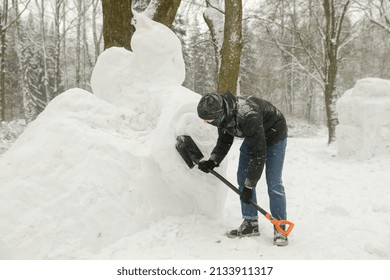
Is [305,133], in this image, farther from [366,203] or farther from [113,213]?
[113,213]

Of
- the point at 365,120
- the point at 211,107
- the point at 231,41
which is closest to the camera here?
the point at 211,107

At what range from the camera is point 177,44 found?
13.9 feet

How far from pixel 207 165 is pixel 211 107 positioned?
0.63 meters

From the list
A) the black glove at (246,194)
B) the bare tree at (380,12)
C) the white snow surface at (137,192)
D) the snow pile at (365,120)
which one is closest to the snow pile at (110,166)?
the white snow surface at (137,192)

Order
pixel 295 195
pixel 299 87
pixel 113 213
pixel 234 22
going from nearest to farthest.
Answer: pixel 113 213, pixel 295 195, pixel 234 22, pixel 299 87

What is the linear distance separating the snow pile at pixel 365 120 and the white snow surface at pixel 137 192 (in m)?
3.32

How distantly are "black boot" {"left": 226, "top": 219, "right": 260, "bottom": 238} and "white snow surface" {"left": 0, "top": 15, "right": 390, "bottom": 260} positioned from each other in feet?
0.26

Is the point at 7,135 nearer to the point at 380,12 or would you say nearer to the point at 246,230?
the point at 246,230

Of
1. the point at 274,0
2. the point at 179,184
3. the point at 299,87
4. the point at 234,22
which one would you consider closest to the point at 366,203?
the point at 179,184

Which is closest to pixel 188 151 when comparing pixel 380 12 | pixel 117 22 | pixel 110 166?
pixel 110 166

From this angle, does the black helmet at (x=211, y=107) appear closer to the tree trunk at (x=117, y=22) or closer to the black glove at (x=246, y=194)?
the black glove at (x=246, y=194)

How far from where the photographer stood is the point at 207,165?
3029 mm

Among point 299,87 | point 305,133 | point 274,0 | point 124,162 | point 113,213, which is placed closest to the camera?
point 113,213
